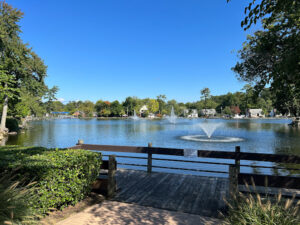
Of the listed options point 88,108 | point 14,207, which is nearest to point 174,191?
point 14,207

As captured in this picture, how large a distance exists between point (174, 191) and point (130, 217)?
1833 millimetres

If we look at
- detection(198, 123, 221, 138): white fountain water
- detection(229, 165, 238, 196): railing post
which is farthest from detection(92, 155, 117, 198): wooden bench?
detection(198, 123, 221, 138): white fountain water

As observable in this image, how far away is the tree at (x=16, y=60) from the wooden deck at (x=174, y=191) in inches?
954

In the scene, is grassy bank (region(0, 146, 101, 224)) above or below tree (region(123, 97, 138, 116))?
below

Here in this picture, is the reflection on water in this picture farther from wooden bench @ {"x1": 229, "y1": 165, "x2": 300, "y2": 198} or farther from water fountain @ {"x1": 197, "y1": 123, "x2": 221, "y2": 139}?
wooden bench @ {"x1": 229, "y1": 165, "x2": 300, "y2": 198}

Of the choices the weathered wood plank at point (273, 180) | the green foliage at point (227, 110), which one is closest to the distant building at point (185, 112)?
the green foliage at point (227, 110)

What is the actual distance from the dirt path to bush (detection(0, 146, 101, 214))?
1.54 ft

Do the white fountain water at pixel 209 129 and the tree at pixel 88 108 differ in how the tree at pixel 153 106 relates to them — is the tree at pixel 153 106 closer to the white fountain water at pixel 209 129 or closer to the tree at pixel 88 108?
the tree at pixel 88 108

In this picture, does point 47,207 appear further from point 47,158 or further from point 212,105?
point 212,105

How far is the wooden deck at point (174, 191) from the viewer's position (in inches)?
183

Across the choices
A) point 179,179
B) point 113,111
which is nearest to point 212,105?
point 113,111

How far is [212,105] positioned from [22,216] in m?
129

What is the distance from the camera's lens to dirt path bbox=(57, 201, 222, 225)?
155 inches

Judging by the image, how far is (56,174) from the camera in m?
4.08
